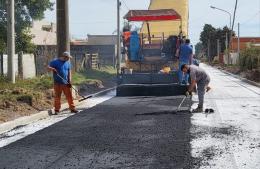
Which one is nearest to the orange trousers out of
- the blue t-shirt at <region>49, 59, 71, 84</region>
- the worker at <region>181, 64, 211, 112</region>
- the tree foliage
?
the blue t-shirt at <region>49, 59, 71, 84</region>

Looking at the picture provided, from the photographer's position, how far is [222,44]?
10094 centimetres

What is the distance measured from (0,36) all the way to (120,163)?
22377mm

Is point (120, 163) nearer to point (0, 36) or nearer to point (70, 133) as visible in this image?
point (70, 133)

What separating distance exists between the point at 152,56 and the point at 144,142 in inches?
460

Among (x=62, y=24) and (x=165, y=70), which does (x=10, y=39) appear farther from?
(x=165, y=70)

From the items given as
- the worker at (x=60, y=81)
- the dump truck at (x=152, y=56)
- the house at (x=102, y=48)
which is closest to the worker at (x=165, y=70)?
the dump truck at (x=152, y=56)

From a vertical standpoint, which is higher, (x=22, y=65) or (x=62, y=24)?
(x=62, y=24)

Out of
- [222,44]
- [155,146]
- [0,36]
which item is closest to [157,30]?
[0,36]

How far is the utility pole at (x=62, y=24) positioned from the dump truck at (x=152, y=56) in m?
3.11

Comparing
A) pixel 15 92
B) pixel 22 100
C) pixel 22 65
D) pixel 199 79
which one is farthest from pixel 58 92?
pixel 22 65

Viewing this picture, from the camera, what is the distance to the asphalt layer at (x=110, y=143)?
7254 mm

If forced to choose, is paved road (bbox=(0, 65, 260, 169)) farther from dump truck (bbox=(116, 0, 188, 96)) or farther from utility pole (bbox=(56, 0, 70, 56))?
dump truck (bbox=(116, 0, 188, 96))

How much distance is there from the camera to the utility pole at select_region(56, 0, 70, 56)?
16.4 meters

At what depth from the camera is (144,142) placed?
8.79 metres
